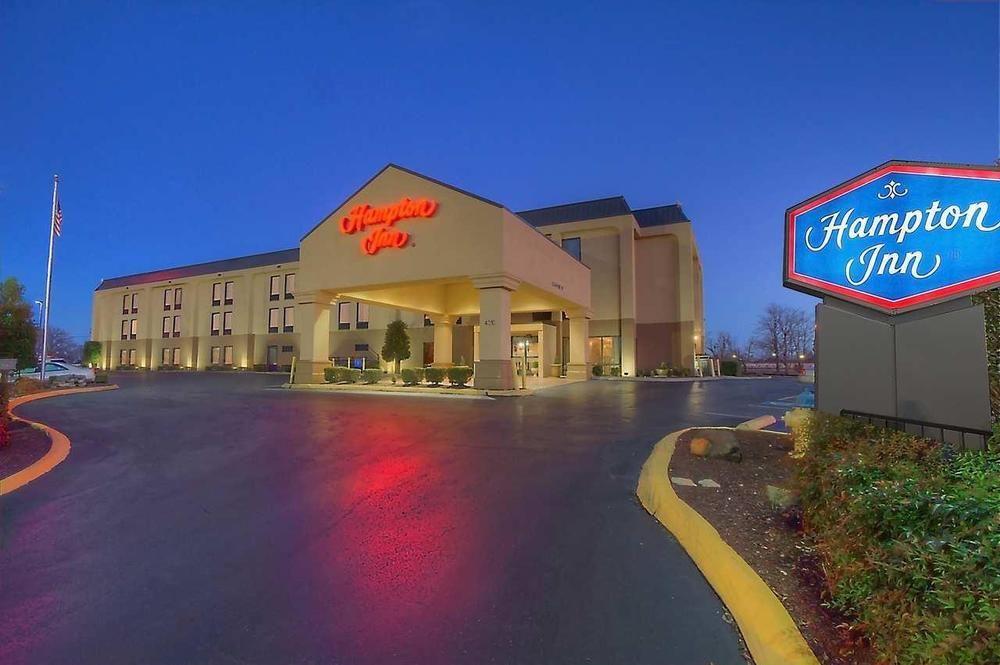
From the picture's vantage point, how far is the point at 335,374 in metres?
21.8

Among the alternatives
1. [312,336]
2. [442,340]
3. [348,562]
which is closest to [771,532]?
[348,562]

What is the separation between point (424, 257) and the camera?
18938 millimetres

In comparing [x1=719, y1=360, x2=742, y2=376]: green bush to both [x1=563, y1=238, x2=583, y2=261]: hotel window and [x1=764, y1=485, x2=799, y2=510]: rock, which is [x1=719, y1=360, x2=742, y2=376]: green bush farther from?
[x1=764, y1=485, x2=799, y2=510]: rock

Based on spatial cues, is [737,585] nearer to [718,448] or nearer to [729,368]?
[718,448]

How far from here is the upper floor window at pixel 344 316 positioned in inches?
1612

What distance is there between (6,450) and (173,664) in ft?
24.2

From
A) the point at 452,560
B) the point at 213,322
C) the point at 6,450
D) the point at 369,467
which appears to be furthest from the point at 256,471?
the point at 213,322

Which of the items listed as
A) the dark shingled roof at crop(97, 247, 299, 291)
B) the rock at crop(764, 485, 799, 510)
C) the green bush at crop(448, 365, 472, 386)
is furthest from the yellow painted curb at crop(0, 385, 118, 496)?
the dark shingled roof at crop(97, 247, 299, 291)

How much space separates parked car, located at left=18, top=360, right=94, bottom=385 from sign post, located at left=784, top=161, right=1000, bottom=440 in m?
29.2

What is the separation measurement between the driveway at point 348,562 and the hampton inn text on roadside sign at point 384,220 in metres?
13.4

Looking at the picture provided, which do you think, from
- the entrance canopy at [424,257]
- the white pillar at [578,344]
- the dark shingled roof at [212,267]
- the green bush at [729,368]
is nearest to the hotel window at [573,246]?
the white pillar at [578,344]

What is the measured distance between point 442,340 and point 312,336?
8.86 meters

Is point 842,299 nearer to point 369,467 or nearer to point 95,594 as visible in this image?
point 369,467

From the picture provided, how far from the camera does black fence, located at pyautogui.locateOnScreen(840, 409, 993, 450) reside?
369 cm
